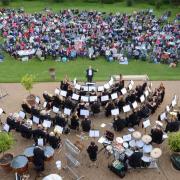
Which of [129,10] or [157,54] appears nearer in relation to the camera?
[157,54]

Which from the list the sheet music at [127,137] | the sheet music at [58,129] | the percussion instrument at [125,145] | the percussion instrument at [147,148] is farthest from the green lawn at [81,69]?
the percussion instrument at [147,148]

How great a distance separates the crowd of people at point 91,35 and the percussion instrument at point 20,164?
19447 millimetres

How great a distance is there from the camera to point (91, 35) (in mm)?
45531

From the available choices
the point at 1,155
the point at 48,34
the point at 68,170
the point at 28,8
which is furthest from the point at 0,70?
the point at 28,8

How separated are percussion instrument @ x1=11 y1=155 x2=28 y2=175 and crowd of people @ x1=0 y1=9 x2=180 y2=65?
Answer: 63.8 ft

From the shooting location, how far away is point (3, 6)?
61.2 meters

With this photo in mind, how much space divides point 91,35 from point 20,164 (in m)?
26.1

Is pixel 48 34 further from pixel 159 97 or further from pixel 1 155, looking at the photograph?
pixel 1 155

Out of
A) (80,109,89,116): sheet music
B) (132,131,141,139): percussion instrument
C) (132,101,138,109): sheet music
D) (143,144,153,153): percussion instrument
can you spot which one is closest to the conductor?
(132,101,138,109): sheet music

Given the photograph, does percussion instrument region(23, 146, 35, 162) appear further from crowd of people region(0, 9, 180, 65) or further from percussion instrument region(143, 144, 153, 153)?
crowd of people region(0, 9, 180, 65)

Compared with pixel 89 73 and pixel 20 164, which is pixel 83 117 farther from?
pixel 20 164

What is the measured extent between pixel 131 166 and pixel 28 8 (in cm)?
4285

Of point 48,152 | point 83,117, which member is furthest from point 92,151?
point 83,117

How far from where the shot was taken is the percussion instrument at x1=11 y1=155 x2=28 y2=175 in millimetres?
21750
